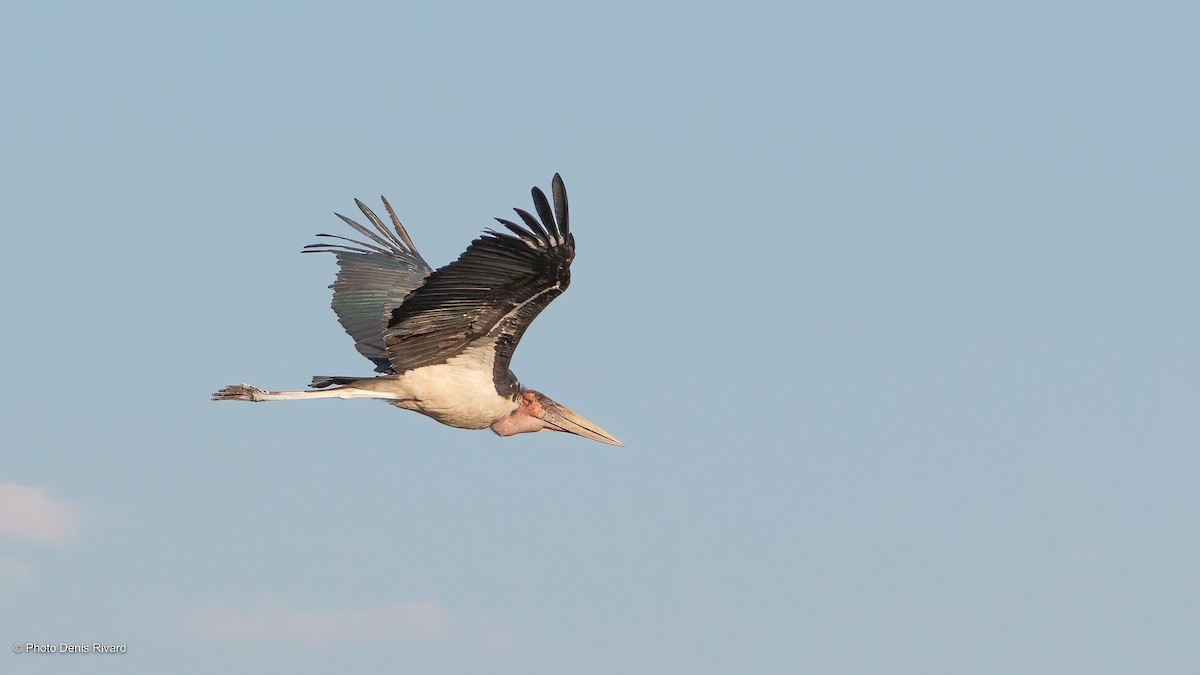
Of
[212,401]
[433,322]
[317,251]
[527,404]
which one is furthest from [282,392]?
[317,251]

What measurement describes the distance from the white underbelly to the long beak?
1.57 m

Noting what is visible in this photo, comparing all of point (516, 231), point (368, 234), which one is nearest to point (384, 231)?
point (368, 234)

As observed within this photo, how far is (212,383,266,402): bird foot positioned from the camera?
18922mm

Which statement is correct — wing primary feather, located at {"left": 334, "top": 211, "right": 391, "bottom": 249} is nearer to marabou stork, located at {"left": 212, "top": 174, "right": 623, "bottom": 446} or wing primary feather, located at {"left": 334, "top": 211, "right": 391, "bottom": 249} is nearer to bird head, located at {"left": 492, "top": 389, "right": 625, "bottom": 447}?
marabou stork, located at {"left": 212, "top": 174, "right": 623, "bottom": 446}

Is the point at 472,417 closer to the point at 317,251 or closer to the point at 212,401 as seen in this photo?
the point at 212,401

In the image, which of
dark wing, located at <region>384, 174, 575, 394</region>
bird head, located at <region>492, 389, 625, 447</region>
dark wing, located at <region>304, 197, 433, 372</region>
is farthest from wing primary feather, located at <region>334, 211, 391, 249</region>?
dark wing, located at <region>384, 174, 575, 394</region>

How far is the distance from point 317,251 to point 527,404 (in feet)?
15.4

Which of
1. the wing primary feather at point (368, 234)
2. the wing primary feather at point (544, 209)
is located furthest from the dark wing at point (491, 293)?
the wing primary feather at point (368, 234)

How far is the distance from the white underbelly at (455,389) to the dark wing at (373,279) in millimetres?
1797

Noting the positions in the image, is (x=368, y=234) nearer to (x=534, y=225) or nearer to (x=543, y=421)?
(x=543, y=421)

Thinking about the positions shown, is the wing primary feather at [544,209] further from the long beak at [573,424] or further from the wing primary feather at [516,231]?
the long beak at [573,424]

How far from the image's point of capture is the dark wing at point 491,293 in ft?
53.4

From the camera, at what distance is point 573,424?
21688 mm

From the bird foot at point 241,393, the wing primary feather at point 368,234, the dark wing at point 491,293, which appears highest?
the wing primary feather at point 368,234
